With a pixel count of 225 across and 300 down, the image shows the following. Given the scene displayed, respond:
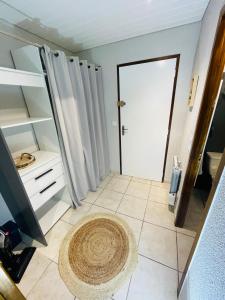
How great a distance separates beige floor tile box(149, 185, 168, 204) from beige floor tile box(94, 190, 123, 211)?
0.52m

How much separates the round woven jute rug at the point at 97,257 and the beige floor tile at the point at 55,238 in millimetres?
59

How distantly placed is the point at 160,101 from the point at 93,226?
2.01 m

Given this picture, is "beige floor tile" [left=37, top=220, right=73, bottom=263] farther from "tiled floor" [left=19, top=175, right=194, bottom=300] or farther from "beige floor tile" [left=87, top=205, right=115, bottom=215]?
"beige floor tile" [left=87, top=205, right=115, bottom=215]

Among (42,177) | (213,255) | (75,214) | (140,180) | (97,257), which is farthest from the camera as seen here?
(140,180)

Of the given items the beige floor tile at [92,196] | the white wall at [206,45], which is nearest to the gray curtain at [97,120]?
the beige floor tile at [92,196]

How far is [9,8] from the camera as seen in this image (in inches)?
49.0

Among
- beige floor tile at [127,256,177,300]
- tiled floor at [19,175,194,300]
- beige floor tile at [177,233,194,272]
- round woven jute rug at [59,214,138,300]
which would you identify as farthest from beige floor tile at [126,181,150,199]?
beige floor tile at [127,256,177,300]

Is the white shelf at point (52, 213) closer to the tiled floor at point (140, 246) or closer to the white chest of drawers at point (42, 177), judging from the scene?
the tiled floor at point (140, 246)

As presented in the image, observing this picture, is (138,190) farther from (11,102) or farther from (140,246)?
(11,102)

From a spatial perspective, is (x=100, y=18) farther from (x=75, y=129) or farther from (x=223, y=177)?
(x=223, y=177)

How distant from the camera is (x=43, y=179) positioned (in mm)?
1539

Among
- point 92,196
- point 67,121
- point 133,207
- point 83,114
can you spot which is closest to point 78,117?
point 83,114

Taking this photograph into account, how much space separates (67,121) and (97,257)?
1582mm

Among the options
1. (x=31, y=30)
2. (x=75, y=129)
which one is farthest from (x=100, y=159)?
(x=31, y=30)
